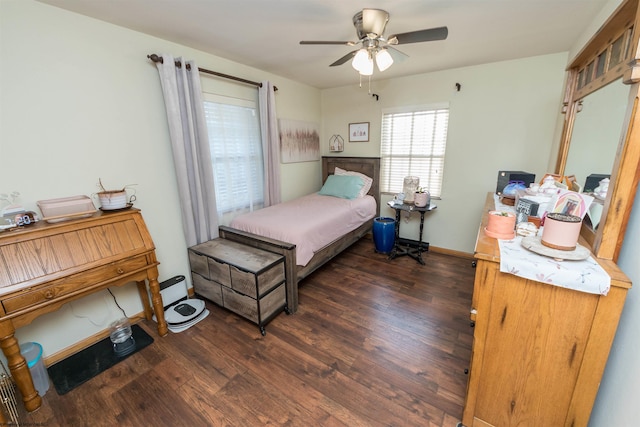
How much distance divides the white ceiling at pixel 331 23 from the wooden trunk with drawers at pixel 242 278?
1.88m

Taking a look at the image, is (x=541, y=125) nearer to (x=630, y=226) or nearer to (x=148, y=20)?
(x=630, y=226)

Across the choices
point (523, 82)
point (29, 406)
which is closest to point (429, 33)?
point (523, 82)

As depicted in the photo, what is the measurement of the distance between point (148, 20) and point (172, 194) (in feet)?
4.55

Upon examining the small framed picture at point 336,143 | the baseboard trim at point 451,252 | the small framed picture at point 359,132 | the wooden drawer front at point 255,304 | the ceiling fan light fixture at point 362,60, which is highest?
the ceiling fan light fixture at point 362,60

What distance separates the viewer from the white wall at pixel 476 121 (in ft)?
9.10

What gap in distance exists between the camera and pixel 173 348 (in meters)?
1.98

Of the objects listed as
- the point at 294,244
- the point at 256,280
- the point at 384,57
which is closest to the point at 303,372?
the point at 256,280

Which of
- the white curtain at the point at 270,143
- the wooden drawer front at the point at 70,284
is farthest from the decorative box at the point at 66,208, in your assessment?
the white curtain at the point at 270,143

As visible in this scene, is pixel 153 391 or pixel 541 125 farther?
pixel 541 125

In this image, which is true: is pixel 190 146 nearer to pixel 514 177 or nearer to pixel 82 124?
pixel 82 124

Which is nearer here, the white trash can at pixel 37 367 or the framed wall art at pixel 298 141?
the white trash can at pixel 37 367

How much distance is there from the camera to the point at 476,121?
312 centimetres

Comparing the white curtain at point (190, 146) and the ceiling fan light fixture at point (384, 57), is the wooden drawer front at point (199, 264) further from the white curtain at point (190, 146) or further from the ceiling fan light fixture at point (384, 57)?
the ceiling fan light fixture at point (384, 57)

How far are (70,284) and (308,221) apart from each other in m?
1.84
